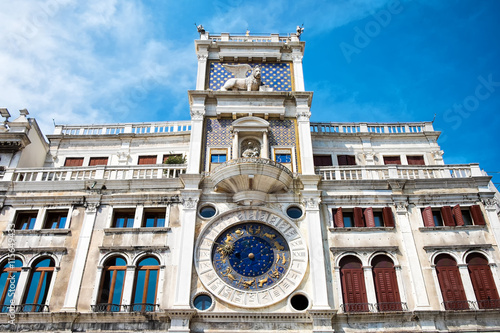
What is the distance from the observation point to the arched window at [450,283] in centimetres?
2023

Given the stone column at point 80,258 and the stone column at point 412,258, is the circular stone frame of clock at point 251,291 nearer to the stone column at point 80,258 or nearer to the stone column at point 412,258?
the stone column at point 412,258

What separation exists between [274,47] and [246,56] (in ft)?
6.15

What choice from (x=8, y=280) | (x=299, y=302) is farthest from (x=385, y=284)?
(x=8, y=280)

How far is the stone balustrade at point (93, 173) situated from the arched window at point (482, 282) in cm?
1465

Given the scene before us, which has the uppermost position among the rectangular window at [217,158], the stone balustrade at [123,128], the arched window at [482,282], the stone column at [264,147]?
the stone balustrade at [123,128]

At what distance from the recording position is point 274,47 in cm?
2898

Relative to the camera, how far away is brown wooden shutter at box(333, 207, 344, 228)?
22.5m

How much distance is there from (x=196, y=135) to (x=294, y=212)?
6.74 m

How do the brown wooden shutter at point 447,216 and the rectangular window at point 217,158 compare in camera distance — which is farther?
the rectangular window at point 217,158

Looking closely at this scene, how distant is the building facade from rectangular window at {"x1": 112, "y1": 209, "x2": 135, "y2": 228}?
3.2 inches

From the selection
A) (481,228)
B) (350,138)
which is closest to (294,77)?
(350,138)

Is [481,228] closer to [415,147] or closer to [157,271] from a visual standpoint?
[415,147]

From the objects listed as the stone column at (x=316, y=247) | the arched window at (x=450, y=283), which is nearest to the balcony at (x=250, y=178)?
the stone column at (x=316, y=247)

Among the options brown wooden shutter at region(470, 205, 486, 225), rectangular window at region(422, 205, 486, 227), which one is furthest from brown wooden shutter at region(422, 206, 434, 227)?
brown wooden shutter at region(470, 205, 486, 225)
